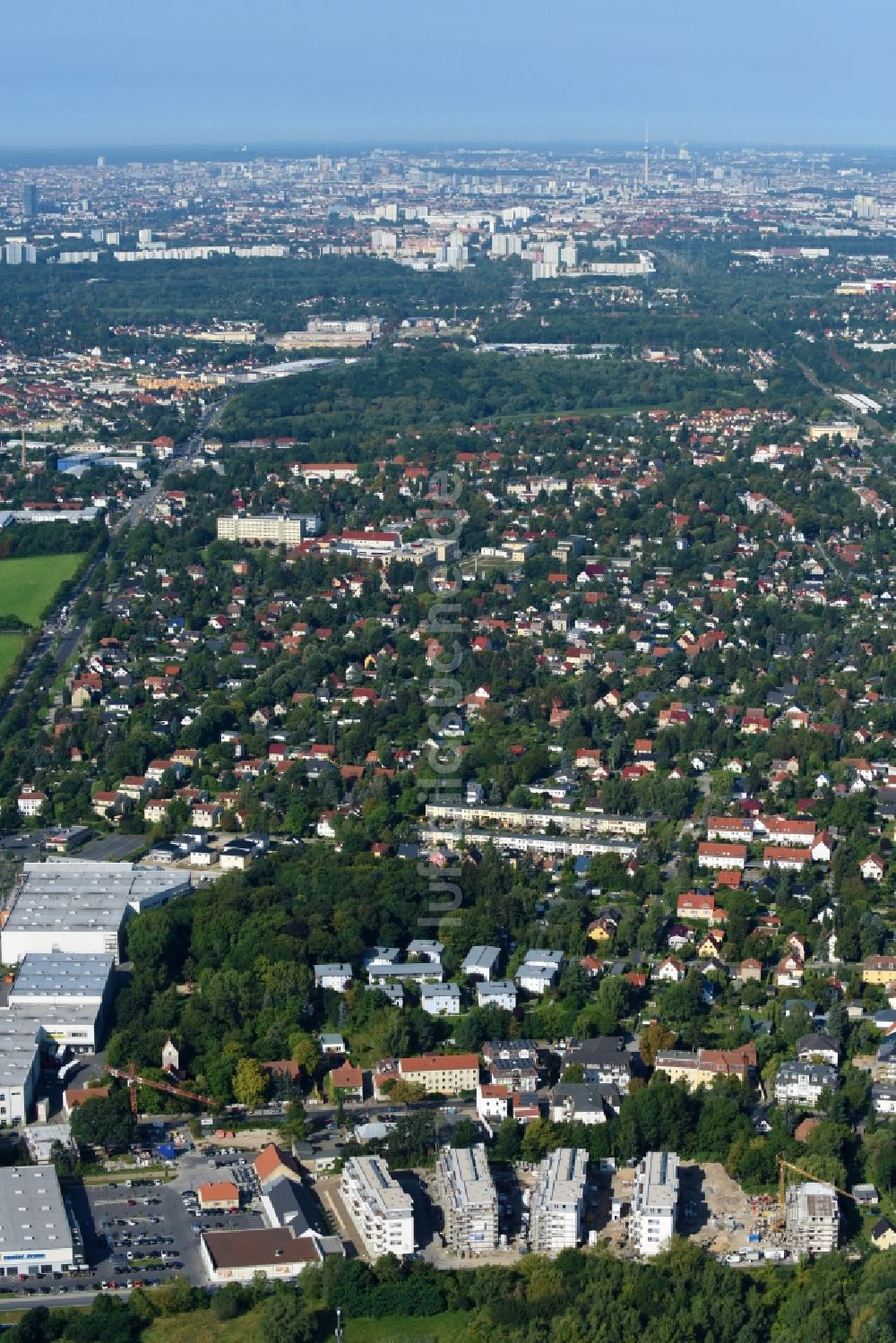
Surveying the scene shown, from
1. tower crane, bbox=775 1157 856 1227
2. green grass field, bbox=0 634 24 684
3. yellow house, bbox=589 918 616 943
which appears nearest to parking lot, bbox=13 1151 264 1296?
tower crane, bbox=775 1157 856 1227

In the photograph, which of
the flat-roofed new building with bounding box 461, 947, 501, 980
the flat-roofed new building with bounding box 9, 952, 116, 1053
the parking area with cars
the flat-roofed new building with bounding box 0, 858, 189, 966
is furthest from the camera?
the flat-roofed new building with bounding box 0, 858, 189, 966

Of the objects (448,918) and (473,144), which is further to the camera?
(473,144)

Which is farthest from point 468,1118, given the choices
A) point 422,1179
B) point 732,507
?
point 732,507

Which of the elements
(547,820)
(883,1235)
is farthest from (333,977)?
(883,1235)

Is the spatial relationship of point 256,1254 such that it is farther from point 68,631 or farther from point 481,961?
point 68,631

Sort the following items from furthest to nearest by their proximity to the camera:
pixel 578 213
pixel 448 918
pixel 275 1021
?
1. pixel 578 213
2. pixel 448 918
3. pixel 275 1021

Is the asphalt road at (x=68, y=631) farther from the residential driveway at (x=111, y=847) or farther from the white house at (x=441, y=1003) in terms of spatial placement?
the white house at (x=441, y=1003)

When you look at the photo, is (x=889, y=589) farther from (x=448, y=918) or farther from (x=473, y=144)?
(x=473, y=144)

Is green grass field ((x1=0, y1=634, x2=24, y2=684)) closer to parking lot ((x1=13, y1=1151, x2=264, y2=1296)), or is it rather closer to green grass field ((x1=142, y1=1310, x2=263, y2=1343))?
parking lot ((x1=13, y1=1151, x2=264, y2=1296))
